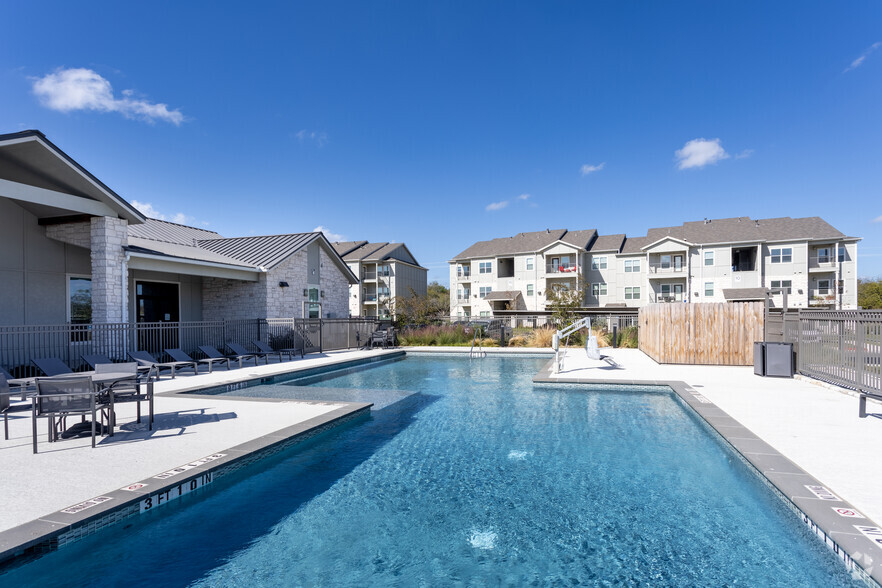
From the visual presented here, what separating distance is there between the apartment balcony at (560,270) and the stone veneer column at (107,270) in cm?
3469

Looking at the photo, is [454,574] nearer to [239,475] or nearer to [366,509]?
[366,509]

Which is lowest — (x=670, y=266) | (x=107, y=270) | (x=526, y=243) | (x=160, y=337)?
(x=160, y=337)

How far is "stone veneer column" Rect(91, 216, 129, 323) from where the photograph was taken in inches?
481

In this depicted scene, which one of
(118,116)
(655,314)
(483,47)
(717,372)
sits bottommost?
(717,372)

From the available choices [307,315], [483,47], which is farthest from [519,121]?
[307,315]

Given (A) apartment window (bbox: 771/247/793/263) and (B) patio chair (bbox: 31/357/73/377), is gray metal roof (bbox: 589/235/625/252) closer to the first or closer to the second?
(A) apartment window (bbox: 771/247/793/263)

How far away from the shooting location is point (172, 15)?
12.9m

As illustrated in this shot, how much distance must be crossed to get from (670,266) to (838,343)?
3152 cm

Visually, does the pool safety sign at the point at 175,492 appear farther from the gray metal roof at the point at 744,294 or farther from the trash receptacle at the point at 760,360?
the gray metal roof at the point at 744,294

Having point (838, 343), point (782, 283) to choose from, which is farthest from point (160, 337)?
point (782, 283)

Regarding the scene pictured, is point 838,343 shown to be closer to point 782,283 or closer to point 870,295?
point 782,283

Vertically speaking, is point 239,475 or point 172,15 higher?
point 172,15

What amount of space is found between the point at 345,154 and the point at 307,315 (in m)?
8.72

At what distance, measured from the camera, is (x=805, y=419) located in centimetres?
677
